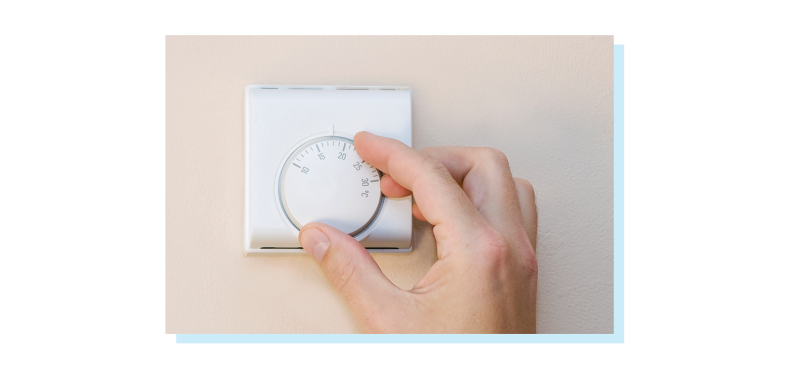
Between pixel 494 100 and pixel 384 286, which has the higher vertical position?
pixel 494 100

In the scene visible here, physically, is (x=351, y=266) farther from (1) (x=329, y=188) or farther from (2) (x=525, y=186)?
(2) (x=525, y=186)

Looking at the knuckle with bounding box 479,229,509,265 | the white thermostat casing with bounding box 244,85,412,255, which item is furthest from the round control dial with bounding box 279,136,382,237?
the knuckle with bounding box 479,229,509,265

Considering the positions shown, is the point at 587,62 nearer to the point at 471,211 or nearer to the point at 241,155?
the point at 471,211

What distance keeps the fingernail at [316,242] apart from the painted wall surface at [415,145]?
44mm

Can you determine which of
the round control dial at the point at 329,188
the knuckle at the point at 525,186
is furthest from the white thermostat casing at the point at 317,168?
the knuckle at the point at 525,186

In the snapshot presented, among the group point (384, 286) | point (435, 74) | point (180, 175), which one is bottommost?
point (384, 286)

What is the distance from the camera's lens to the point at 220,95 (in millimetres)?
538

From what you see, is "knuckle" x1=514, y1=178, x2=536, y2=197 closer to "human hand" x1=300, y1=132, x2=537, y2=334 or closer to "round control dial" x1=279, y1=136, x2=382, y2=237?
"human hand" x1=300, y1=132, x2=537, y2=334

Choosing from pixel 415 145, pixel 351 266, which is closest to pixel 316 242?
pixel 351 266

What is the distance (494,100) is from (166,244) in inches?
14.4

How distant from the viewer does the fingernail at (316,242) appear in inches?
19.5

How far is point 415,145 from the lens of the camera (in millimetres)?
548

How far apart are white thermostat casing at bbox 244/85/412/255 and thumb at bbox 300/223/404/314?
0.06ft

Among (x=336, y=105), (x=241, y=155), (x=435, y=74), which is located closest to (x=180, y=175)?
(x=241, y=155)
